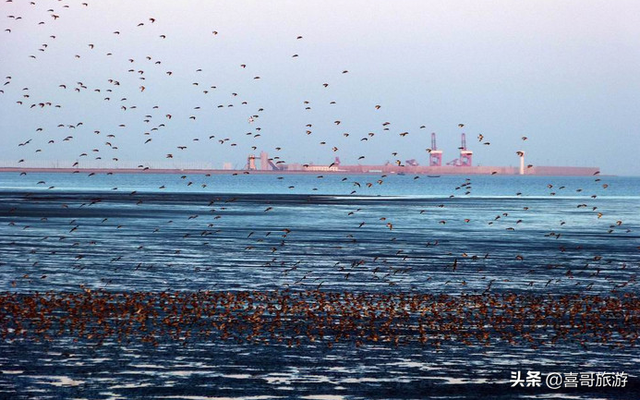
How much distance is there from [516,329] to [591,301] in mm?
6578

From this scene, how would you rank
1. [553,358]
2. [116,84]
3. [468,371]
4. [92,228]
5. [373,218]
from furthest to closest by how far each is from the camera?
[373,218]
[92,228]
[116,84]
[553,358]
[468,371]

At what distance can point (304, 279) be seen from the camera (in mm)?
34812

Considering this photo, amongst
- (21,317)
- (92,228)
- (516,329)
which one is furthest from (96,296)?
(92,228)

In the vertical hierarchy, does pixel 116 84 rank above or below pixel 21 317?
above

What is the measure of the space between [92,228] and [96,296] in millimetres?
35873

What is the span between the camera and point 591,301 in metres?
29.8

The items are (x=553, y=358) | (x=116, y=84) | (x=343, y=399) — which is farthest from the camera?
(x=116, y=84)

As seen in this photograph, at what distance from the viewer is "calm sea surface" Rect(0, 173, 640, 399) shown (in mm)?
17297

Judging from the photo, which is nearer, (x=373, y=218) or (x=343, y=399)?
(x=343, y=399)

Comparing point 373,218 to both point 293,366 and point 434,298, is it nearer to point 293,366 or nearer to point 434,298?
point 434,298

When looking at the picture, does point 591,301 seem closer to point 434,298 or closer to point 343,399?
point 434,298

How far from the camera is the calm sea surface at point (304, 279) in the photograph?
17.3 metres

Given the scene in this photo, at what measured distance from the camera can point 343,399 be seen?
53.6ft

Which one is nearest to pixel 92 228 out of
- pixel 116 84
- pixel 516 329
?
pixel 116 84
